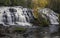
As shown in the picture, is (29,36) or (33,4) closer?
(29,36)

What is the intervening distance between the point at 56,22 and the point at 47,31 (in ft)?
14.0

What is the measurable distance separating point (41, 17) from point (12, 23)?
2264mm

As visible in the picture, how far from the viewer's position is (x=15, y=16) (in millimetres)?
20516

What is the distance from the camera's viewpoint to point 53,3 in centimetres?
2452

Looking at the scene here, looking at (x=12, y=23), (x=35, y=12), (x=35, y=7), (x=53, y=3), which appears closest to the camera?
(x=12, y=23)

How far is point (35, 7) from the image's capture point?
2302cm

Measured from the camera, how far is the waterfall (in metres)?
20.0

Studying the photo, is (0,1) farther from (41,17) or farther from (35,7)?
(41,17)

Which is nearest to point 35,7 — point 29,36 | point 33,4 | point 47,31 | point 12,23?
point 33,4

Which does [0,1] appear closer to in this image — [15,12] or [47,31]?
[15,12]

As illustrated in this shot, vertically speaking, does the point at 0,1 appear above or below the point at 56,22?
above

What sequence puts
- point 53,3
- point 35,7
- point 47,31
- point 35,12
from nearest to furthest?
point 47,31, point 35,12, point 35,7, point 53,3

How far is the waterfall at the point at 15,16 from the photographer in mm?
19953

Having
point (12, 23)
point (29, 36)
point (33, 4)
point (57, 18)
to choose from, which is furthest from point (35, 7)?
point (29, 36)
